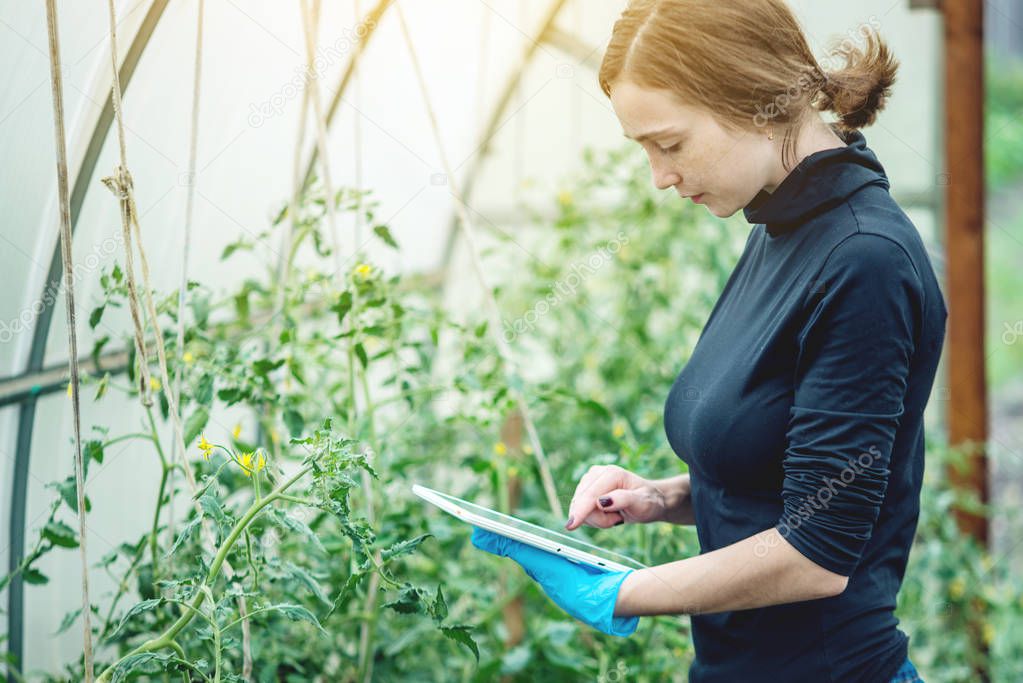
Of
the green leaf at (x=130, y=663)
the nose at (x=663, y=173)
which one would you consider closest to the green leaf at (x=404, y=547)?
the green leaf at (x=130, y=663)

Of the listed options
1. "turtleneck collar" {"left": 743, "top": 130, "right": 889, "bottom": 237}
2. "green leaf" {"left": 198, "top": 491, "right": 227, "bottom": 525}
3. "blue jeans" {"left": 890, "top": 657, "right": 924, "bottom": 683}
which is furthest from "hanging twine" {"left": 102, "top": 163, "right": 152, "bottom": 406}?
"blue jeans" {"left": 890, "top": 657, "right": 924, "bottom": 683}

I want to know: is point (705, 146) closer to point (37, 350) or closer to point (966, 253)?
point (37, 350)

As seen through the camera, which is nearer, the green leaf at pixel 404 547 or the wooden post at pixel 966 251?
the green leaf at pixel 404 547

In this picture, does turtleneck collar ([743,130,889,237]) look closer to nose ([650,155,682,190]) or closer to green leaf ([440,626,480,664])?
nose ([650,155,682,190])

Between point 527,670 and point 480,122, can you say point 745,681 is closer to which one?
point 527,670

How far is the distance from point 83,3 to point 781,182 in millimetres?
1030

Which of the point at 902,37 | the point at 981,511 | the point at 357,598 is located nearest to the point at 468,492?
the point at 357,598

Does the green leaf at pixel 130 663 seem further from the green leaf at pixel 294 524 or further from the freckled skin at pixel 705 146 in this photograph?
the freckled skin at pixel 705 146

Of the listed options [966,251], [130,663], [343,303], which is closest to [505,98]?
[966,251]

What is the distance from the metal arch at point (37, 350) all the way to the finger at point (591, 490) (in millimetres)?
892

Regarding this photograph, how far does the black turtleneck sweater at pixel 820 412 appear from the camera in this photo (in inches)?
37.3

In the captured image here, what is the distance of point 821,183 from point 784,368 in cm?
21

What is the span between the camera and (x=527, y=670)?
6.05ft

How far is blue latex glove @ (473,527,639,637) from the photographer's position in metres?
1.08
